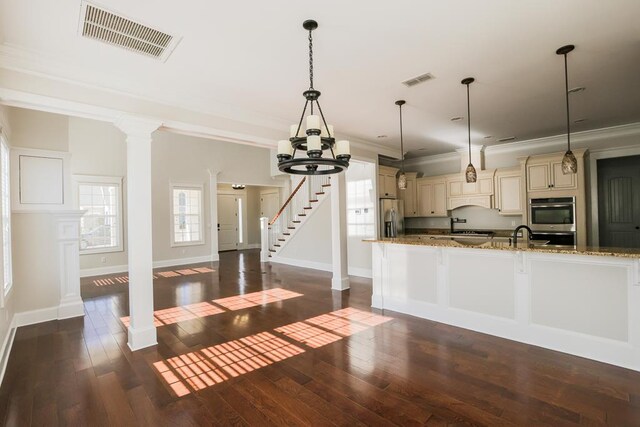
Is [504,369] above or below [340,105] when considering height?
below

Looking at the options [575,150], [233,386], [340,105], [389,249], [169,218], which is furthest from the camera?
[169,218]

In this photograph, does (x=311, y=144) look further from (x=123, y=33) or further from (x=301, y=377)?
(x=301, y=377)

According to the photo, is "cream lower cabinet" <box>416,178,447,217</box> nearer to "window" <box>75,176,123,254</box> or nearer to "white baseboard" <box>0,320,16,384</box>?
"white baseboard" <box>0,320,16,384</box>

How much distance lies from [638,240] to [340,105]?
227 inches

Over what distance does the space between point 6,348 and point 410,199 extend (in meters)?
7.25

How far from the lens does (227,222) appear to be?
477 inches

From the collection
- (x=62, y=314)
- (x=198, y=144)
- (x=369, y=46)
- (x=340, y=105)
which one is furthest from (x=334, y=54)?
(x=198, y=144)

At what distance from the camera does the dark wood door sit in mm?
5457

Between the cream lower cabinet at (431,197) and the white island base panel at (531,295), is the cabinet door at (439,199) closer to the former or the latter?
the cream lower cabinet at (431,197)

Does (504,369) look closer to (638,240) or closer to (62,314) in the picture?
(638,240)

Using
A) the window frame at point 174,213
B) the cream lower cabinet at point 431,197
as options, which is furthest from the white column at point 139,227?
the cream lower cabinet at point 431,197

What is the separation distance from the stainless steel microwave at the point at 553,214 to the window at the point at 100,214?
30.2 ft

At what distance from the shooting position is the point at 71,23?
230cm

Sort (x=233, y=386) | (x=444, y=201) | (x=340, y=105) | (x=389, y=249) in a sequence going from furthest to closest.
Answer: (x=444, y=201)
(x=389, y=249)
(x=340, y=105)
(x=233, y=386)
